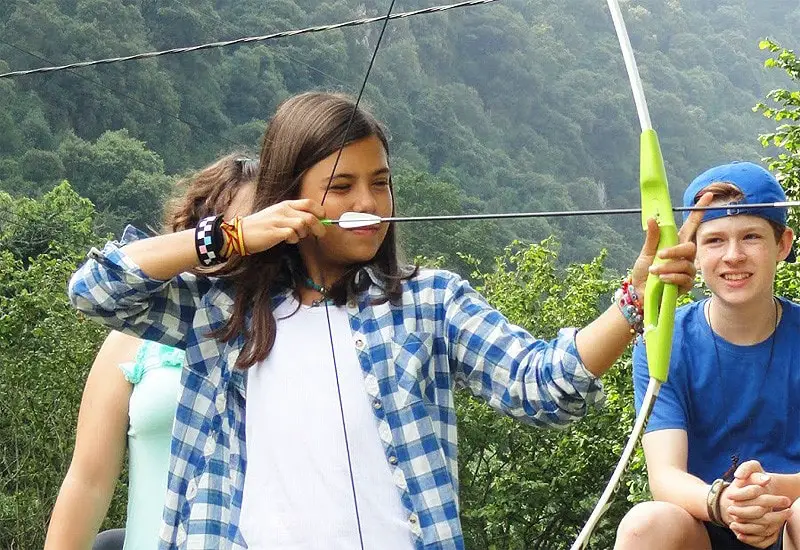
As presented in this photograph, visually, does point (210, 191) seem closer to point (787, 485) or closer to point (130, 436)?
point (130, 436)

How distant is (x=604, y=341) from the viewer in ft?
4.73

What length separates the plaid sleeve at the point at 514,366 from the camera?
1472mm

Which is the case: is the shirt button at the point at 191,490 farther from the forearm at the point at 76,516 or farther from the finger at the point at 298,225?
the forearm at the point at 76,516

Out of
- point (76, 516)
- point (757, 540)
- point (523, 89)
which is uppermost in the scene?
point (523, 89)

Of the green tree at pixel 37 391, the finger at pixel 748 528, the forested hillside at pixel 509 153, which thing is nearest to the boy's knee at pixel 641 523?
the finger at pixel 748 528

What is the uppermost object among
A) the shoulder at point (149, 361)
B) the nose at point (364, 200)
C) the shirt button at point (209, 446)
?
the nose at point (364, 200)

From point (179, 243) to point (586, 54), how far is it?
428 centimetres

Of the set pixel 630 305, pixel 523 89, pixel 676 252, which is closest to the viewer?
pixel 676 252

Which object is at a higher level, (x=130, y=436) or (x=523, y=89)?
(x=523, y=89)

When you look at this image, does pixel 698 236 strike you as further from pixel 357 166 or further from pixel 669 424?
pixel 357 166

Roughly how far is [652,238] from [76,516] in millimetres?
1152

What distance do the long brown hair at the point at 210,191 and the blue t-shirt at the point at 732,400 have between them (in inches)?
29.2

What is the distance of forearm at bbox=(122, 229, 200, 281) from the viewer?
5.32 feet

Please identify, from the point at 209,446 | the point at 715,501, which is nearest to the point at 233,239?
the point at 209,446
